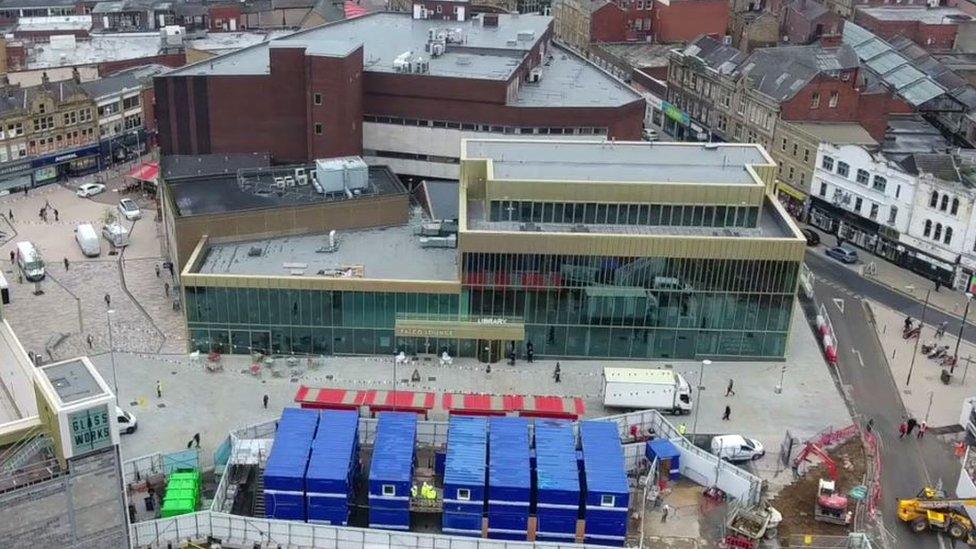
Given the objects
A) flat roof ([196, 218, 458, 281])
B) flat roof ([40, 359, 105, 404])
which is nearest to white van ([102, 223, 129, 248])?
flat roof ([196, 218, 458, 281])

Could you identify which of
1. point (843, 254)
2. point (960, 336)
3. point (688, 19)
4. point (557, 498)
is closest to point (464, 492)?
point (557, 498)

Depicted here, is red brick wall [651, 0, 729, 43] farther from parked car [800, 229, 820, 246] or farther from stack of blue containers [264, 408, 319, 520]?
stack of blue containers [264, 408, 319, 520]

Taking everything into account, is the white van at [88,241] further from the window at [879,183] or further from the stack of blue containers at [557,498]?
the window at [879,183]

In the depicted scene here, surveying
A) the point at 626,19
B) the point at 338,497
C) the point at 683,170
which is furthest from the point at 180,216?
the point at 626,19

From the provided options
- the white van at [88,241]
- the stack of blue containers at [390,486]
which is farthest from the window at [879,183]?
the white van at [88,241]

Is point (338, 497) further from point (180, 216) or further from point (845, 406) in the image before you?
point (845, 406)

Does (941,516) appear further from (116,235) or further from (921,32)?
(921,32)
